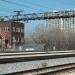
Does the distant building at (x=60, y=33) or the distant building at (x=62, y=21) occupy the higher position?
the distant building at (x=62, y=21)

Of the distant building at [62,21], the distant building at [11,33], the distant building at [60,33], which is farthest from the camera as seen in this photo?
the distant building at [60,33]

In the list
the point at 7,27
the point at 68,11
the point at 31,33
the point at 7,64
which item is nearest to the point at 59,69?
the point at 7,64

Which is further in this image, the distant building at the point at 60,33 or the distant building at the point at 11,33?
the distant building at the point at 60,33

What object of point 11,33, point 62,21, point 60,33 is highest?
point 62,21

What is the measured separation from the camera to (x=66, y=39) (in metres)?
108

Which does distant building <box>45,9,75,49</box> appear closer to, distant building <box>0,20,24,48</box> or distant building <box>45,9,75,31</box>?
distant building <box>45,9,75,31</box>

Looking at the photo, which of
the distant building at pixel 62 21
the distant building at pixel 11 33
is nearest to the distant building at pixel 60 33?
the distant building at pixel 62 21

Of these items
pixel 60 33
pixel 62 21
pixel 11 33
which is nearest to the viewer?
pixel 62 21

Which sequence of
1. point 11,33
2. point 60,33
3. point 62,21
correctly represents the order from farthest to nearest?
point 60,33
point 11,33
point 62,21

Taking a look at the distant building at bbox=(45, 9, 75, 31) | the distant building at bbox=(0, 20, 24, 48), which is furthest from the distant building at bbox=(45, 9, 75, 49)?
the distant building at bbox=(0, 20, 24, 48)

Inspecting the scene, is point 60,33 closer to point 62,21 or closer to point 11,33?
point 62,21

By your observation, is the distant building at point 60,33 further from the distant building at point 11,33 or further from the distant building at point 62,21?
the distant building at point 11,33

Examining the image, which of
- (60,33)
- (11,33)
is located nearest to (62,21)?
(60,33)

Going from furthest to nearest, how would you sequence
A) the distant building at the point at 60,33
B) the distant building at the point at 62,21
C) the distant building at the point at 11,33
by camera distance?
the distant building at the point at 60,33
the distant building at the point at 11,33
the distant building at the point at 62,21
